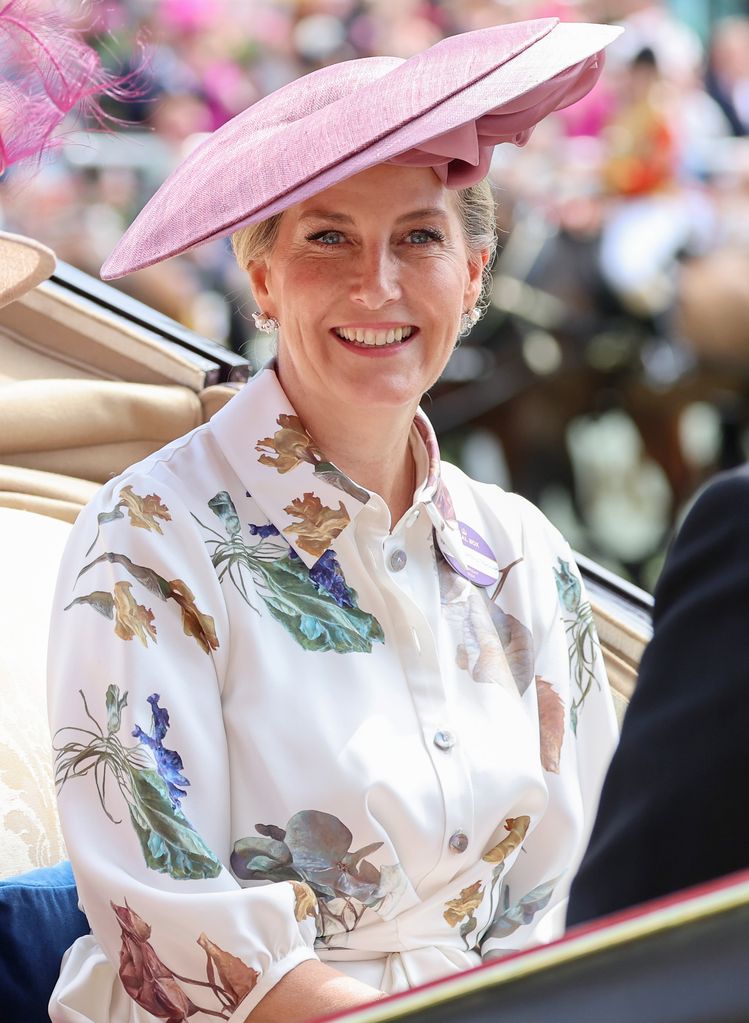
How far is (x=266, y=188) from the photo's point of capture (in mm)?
1342

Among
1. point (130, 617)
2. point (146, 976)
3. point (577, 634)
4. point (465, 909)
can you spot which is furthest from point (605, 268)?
point (146, 976)

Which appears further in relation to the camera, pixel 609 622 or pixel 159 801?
pixel 609 622

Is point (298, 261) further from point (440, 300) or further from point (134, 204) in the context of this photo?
point (134, 204)

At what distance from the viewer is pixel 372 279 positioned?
1524mm

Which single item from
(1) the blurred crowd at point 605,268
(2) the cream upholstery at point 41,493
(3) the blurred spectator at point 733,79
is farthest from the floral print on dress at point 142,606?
(3) the blurred spectator at point 733,79

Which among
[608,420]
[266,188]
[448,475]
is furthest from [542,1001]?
[608,420]

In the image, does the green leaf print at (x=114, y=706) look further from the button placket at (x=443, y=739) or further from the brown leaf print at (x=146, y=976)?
the button placket at (x=443, y=739)

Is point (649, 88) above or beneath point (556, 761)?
above

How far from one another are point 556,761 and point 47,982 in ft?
1.84

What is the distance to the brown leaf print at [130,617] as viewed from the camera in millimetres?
1338

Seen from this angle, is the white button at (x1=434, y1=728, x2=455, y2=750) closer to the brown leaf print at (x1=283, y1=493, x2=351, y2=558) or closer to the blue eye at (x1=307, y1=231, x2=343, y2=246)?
the brown leaf print at (x1=283, y1=493, x2=351, y2=558)

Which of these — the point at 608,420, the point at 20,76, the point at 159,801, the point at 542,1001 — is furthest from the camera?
the point at 608,420

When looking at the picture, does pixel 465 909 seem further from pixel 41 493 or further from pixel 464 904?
pixel 41 493

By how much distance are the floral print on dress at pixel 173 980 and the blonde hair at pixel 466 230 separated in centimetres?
69
